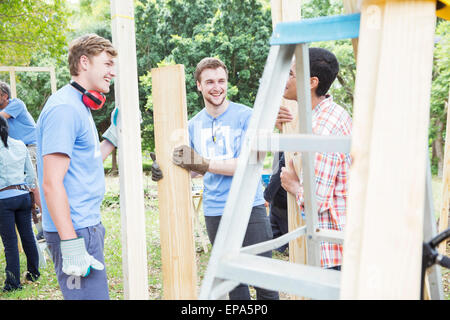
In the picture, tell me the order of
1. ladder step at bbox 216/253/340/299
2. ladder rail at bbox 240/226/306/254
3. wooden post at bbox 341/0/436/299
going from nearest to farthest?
1. wooden post at bbox 341/0/436/299
2. ladder step at bbox 216/253/340/299
3. ladder rail at bbox 240/226/306/254

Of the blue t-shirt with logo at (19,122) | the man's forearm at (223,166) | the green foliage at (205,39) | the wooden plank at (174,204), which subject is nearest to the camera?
the wooden plank at (174,204)

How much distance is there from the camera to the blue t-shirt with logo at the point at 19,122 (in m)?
4.86

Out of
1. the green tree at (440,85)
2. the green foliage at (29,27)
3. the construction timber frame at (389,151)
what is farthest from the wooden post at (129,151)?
the green foliage at (29,27)

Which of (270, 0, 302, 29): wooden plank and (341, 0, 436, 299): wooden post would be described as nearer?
(341, 0, 436, 299): wooden post

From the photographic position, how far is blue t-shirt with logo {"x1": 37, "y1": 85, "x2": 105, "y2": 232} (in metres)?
1.99

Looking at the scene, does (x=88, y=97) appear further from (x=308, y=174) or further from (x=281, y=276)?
(x=281, y=276)

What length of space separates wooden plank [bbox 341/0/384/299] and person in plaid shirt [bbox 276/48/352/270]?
32.3 inches

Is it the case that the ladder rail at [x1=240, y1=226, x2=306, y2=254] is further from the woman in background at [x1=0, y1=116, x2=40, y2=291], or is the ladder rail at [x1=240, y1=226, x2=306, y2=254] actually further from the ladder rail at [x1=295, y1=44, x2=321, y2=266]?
the woman in background at [x1=0, y1=116, x2=40, y2=291]

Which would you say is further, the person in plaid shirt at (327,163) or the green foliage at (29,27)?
the green foliage at (29,27)

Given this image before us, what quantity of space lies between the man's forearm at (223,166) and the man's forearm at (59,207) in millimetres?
834

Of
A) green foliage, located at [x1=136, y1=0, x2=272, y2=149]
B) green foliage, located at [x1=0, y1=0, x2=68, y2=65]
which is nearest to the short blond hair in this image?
green foliage, located at [x1=0, y1=0, x2=68, y2=65]

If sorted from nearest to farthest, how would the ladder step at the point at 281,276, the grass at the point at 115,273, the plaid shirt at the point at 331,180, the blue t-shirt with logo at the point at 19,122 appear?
1. the ladder step at the point at 281,276
2. the plaid shirt at the point at 331,180
3. the grass at the point at 115,273
4. the blue t-shirt with logo at the point at 19,122

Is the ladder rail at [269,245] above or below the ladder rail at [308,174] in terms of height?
below

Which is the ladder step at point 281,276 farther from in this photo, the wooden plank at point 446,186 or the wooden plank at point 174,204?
the wooden plank at point 446,186
